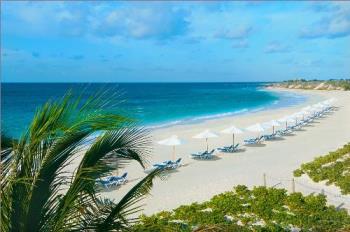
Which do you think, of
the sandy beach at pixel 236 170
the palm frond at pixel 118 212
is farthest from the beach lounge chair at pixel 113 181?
the palm frond at pixel 118 212

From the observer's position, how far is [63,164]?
11.3 ft

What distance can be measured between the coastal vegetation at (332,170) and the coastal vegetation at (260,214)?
5.77ft

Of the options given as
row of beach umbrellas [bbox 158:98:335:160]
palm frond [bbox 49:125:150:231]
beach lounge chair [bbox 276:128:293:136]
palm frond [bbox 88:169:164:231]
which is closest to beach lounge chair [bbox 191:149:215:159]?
row of beach umbrellas [bbox 158:98:335:160]

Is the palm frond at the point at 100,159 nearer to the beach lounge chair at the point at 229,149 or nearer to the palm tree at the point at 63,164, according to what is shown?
the palm tree at the point at 63,164

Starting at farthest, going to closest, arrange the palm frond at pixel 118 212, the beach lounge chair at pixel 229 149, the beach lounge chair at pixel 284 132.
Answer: the beach lounge chair at pixel 284 132, the beach lounge chair at pixel 229 149, the palm frond at pixel 118 212

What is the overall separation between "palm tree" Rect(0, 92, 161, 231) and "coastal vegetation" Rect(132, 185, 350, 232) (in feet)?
16.1

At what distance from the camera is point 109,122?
3.57 metres

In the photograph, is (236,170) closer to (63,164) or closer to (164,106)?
(63,164)

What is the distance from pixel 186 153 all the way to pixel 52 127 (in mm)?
15337

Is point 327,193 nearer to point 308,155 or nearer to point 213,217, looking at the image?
point 213,217

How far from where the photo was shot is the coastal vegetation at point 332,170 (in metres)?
12.4

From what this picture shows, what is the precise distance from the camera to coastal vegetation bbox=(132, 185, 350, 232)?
345 inches

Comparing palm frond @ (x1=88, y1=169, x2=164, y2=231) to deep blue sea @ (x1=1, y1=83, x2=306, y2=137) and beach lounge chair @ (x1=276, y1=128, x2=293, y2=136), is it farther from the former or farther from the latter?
beach lounge chair @ (x1=276, y1=128, x2=293, y2=136)

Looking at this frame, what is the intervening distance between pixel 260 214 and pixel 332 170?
16.6ft
